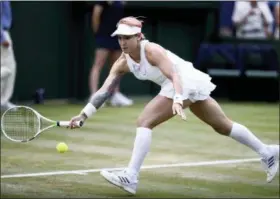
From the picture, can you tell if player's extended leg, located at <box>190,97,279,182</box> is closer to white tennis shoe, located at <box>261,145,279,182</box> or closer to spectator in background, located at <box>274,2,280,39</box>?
white tennis shoe, located at <box>261,145,279,182</box>

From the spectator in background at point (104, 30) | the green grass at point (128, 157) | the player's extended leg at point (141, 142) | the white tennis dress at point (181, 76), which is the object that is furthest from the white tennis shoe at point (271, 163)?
the spectator in background at point (104, 30)

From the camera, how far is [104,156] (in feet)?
29.6

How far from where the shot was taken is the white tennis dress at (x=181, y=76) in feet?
21.3

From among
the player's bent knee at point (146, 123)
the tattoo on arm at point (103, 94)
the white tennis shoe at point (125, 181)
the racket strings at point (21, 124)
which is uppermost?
the tattoo on arm at point (103, 94)

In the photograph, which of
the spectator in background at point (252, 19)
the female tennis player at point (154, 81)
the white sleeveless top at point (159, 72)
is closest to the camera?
the female tennis player at point (154, 81)

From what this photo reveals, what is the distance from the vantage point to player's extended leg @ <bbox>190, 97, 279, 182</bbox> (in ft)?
22.4

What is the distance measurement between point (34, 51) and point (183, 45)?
12.6 ft

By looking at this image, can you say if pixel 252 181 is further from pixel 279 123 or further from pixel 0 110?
pixel 0 110

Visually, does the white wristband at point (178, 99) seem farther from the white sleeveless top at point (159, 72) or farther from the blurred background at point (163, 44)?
the blurred background at point (163, 44)

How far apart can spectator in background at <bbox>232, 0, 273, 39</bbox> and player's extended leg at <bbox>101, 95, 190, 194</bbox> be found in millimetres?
10402

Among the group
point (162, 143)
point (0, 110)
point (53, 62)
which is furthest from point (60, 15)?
point (162, 143)

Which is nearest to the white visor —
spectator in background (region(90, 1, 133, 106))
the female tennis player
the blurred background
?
the female tennis player

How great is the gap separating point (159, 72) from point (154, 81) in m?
0.18

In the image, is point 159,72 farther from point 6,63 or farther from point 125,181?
point 6,63
